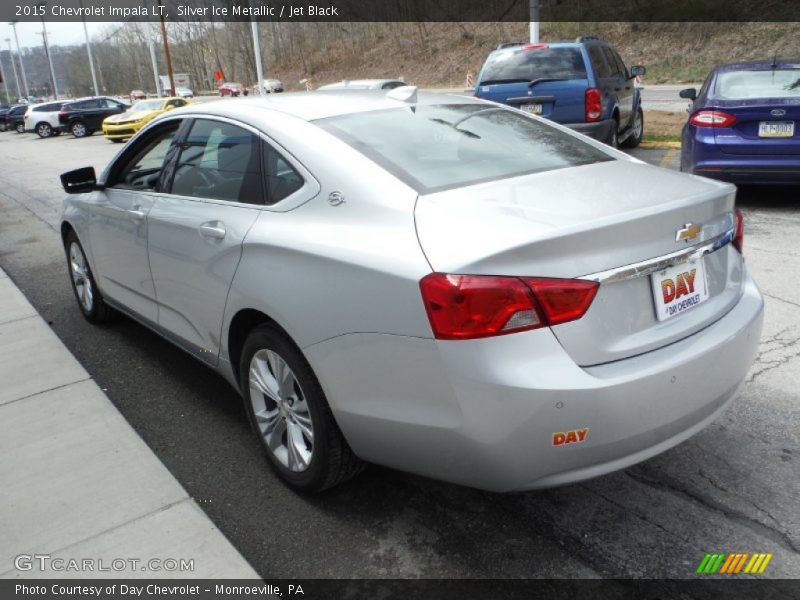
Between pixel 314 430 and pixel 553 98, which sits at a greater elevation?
pixel 553 98

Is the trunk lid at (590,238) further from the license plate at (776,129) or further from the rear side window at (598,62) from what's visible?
the rear side window at (598,62)

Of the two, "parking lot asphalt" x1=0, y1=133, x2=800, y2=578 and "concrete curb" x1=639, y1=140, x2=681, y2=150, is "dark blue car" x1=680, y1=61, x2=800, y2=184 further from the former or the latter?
"concrete curb" x1=639, y1=140, x2=681, y2=150

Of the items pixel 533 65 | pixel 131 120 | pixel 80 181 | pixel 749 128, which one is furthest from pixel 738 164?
pixel 131 120

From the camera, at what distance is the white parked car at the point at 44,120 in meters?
35.0

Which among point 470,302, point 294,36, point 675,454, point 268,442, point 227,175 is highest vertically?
point 294,36

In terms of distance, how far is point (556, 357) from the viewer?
7.09 ft

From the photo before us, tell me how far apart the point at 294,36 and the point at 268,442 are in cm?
7847

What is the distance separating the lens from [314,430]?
273 cm

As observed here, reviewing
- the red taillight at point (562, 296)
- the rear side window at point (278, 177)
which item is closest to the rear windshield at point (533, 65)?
the rear side window at point (278, 177)

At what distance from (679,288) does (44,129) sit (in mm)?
38637

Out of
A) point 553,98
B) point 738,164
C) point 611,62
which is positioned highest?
point 611,62

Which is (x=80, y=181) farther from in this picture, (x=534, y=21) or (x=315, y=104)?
(x=534, y=21)

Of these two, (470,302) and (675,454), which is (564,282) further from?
(675,454)

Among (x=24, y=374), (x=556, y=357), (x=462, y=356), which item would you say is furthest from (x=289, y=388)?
(x=24, y=374)
